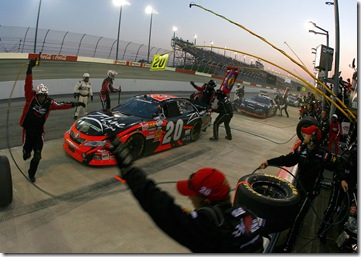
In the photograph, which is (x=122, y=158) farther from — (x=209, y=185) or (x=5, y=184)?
(x=5, y=184)

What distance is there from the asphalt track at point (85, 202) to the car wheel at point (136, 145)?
0.23 m

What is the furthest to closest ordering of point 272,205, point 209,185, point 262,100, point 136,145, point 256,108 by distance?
point 262,100, point 256,108, point 136,145, point 272,205, point 209,185

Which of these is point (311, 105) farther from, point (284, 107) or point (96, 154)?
point (96, 154)

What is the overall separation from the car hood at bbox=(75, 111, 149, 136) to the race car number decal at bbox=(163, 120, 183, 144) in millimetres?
813

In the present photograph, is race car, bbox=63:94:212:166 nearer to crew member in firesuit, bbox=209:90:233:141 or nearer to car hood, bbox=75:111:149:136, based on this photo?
car hood, bbox=75:111:149:136

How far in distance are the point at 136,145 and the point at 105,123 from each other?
858 millimetres

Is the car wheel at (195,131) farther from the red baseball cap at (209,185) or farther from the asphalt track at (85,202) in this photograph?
the red baseball cap at (209,185)

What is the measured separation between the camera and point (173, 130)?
25.9 ft

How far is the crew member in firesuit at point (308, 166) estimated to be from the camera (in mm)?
4055

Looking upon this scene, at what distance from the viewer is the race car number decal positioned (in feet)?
25.1

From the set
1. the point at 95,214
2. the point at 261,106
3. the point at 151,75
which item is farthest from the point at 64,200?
the point at 151,75

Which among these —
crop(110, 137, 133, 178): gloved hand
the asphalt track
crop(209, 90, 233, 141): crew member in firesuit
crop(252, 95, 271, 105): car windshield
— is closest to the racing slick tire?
the asphalt track

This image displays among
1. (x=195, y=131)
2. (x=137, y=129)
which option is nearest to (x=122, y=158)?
(x=137, y=129)

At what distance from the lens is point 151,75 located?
30.8 metres
